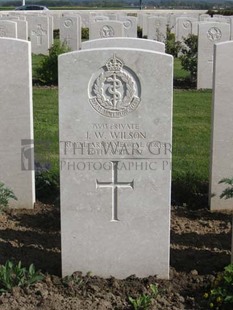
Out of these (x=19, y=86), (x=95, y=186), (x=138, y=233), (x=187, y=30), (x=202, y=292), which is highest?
(x=187, y=30)

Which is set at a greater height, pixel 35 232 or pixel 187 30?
pixel 187 30

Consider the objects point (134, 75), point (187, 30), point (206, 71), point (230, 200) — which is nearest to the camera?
point (134, 75)

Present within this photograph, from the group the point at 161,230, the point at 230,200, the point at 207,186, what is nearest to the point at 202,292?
the point at 161,230

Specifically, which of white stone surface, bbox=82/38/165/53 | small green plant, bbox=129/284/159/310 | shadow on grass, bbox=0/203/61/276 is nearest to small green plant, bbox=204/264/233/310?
small green plant, bbox=129/284/159/310

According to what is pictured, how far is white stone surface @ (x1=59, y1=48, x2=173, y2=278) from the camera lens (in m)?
4.22

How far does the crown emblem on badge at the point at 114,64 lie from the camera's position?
4.21 m

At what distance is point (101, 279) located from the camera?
4.52 m

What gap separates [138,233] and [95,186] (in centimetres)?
43

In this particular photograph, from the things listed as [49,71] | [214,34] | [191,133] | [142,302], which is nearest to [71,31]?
[49,71]

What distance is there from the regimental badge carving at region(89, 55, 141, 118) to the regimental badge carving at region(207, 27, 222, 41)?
9055 mm

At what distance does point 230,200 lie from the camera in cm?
621

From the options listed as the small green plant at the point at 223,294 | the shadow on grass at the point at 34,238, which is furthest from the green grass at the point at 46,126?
the small green plant at the point at 223,294

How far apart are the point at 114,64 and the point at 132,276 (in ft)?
4.73

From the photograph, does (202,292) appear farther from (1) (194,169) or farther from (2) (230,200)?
(1) (194,169)
